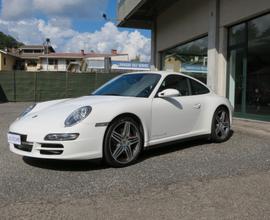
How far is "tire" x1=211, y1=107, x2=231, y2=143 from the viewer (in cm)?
698

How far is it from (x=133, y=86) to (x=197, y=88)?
1.34 meters

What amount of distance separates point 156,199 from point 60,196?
99 centimetres

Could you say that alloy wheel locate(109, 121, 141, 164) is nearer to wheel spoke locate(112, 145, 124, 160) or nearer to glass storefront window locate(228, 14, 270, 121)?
wheel spoke locate(112, 145, 124, 160)

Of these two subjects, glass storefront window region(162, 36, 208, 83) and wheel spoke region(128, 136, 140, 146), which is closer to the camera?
wheel spoke region(128, 136, 140, 146)

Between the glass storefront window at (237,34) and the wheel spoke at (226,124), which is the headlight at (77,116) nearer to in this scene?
the wheel spoke at (226,124)

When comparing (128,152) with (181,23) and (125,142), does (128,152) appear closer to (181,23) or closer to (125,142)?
(125,142)

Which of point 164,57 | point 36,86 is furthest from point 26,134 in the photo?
point 36,86

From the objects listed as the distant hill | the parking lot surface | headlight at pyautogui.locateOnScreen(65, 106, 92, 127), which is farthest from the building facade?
the distant hill

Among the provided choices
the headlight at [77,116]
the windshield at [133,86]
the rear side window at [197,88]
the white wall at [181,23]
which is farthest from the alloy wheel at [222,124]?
the white wall at [181,23]

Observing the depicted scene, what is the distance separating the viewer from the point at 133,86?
6148 mm

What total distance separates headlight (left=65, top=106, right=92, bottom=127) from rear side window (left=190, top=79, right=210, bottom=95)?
7.67ft

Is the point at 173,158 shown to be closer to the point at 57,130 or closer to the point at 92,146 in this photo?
the point at 92,146

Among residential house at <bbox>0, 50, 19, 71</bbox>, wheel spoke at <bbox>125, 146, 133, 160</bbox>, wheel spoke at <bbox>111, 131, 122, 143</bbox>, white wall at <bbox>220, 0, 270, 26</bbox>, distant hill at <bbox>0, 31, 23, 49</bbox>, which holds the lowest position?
wheel spoke at <bbox>125, 146, 133, 160</bbox>

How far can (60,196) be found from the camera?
160 inches
